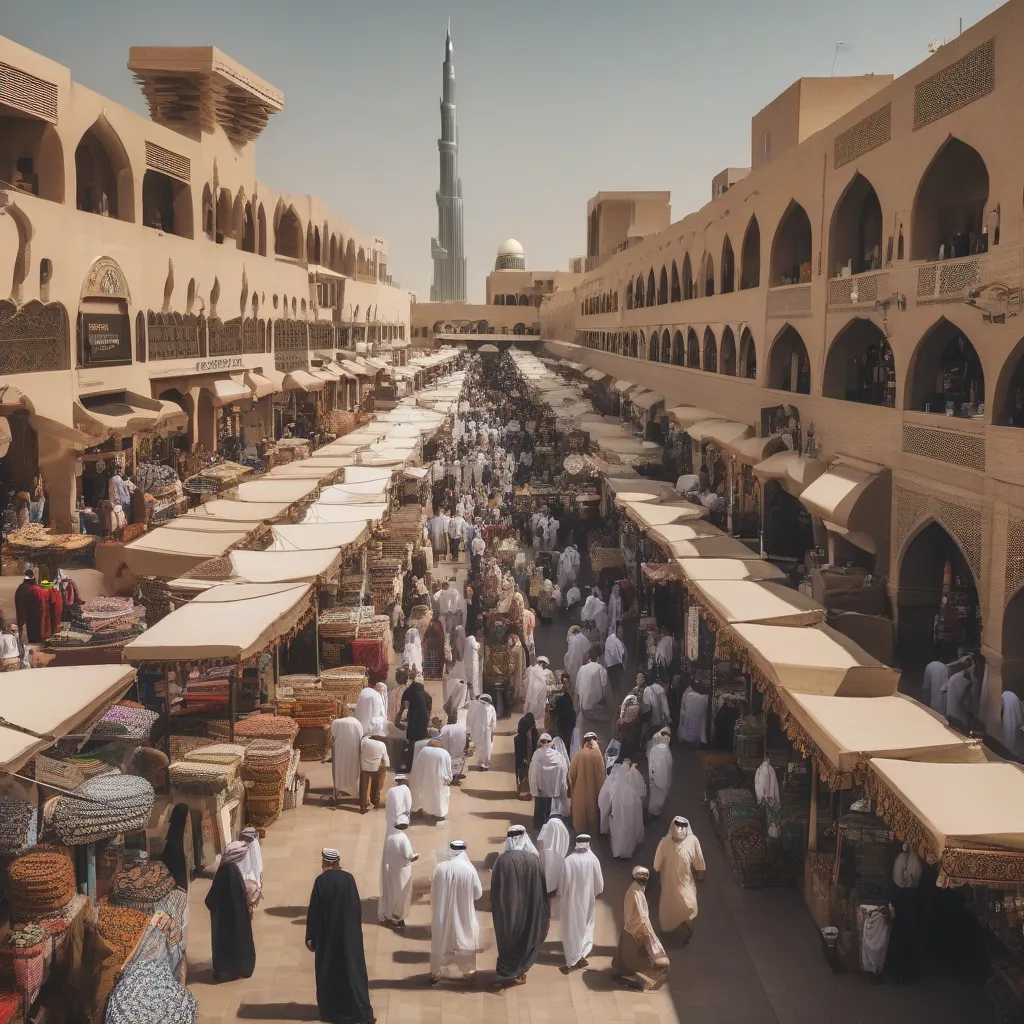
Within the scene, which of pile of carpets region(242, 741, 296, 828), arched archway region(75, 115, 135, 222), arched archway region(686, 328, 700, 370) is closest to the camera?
pile of carpets region(242, 741, 296, 828)

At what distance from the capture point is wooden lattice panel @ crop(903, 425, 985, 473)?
11005 mm

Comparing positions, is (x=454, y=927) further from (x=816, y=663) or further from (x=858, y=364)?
(x=858, y=364)

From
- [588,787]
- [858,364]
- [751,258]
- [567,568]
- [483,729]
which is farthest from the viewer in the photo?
[751,258]

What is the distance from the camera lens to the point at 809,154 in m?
16.3

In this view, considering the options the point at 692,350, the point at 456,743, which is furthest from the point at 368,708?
the point at 692,350

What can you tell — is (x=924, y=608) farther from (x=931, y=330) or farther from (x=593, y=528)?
(x=593, y=528)

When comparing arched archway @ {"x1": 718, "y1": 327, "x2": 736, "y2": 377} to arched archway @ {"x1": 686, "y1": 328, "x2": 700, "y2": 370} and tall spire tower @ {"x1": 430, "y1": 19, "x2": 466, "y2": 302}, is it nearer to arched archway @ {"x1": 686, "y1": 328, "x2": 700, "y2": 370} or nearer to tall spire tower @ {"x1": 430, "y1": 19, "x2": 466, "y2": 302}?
arched archway @ {"x1": 686, "y1": 328, "x2": 700, "y2": 370}

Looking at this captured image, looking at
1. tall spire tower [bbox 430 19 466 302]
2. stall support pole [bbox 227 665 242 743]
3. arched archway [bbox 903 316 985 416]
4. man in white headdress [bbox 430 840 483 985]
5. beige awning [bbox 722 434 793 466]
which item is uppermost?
tall spire tower [bbox 430 19 466 302]

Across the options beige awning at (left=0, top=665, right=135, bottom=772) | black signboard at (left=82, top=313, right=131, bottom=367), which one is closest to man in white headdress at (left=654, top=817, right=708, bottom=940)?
beige awning at (left=0, top=665, right=135, bottom=772)

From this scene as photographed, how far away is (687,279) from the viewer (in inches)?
1125

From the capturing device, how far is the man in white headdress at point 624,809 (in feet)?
Result: 30.1

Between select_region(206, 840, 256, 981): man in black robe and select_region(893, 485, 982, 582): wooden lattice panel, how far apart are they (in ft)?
24.4

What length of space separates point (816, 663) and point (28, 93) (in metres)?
14.8

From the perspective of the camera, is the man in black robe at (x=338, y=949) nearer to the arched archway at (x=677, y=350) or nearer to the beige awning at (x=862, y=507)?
the beige awning at (x=862, y=507)
